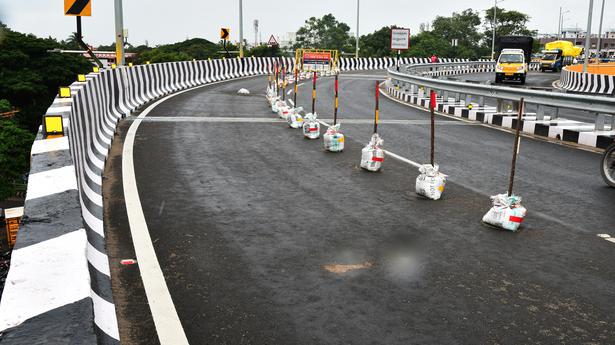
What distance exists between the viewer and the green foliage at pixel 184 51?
370 ft

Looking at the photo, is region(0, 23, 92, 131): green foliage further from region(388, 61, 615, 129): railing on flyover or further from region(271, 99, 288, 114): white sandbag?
region(271, 99, 288, 114): white sandbag

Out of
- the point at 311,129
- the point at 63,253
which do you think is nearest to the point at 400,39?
the point at 311,129

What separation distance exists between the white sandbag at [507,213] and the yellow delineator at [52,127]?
4.81 meters

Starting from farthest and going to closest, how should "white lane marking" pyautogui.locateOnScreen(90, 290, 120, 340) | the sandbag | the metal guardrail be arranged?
the metal guardrail < the sandbag < "white lane marking" pyautogui.locateOnScreen(90, 290, 120, 340)

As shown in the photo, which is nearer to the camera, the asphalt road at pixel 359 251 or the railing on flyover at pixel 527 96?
the asphalt road at pixel 359 251

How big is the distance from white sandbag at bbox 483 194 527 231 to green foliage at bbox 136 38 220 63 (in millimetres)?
105908

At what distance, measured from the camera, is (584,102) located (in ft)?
48.1

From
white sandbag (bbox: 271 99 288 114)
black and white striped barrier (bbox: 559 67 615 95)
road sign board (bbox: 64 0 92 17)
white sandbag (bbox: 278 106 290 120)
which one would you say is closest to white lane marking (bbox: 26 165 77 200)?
road sign board (bbox: 64 0 92 17)

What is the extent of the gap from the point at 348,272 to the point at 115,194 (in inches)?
150

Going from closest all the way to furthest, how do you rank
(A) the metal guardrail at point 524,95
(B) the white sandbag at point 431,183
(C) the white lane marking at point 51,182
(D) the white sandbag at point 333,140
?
(C) the white lane marking at point 51,182, (B) the white sandbag at point 431,183, (D) the white sandbag at point 333,140, (A) the metal guardrail at point 524,95

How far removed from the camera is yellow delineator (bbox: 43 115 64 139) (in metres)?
7.29

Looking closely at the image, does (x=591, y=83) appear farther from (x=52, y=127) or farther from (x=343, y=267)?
(x=343, y=267)

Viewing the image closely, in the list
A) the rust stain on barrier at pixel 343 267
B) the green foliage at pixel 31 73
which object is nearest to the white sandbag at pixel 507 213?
the rust stain on barrier at pixel 343 267

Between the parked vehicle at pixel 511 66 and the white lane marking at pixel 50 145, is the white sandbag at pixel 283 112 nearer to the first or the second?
the white lane marking at pixel 50 145
